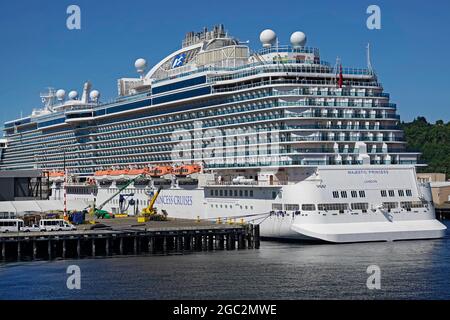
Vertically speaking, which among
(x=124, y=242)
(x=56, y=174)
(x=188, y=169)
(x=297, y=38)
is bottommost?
(x=124, y=242)

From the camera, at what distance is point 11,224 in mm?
64188

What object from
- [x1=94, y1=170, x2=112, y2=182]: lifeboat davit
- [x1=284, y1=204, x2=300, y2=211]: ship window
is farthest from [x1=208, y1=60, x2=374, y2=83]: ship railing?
[x1=94, y1=170, x2=112, y2=182]: lifeboat davit

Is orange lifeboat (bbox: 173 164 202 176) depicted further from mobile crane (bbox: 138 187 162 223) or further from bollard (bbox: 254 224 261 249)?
bollard (bbox: 254 224 261 249)

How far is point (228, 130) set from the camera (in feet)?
229

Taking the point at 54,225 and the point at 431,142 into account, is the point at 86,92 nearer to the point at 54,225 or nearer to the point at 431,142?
the point at 54,225

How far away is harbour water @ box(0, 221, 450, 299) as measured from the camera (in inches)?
1631

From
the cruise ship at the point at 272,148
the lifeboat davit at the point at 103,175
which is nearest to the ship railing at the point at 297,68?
the cruise ship at the point at 272,148

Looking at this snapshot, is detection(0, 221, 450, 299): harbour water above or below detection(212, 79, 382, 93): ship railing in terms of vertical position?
below

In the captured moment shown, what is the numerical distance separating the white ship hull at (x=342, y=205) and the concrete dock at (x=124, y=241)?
2.44m

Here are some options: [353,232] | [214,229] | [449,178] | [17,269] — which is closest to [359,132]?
[353,232]

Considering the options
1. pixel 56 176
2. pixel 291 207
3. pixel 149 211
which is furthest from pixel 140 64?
pixel 291 207

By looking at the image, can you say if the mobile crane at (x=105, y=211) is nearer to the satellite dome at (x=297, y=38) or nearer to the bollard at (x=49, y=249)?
the satellite dome at (x=297, y=38)

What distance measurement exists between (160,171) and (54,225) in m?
17.1

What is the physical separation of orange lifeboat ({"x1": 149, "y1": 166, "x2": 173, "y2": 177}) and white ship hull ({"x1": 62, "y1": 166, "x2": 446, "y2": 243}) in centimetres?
1301
